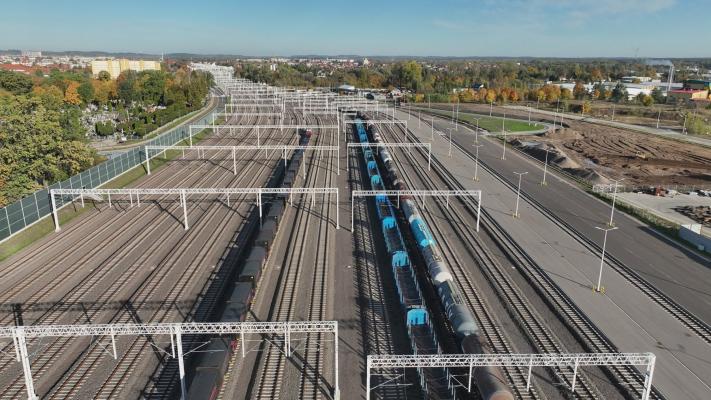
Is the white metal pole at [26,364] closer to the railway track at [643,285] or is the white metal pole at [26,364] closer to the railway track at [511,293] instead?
the railway track at [511,293]

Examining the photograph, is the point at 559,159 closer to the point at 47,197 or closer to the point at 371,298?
the point at 371,298

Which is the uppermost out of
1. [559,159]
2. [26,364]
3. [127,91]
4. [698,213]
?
[127,91]

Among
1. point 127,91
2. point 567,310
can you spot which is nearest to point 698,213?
point 567,310

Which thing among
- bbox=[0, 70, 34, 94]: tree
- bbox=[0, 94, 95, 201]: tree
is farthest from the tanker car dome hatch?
bbox=[0, 70, 34, 94]: tree

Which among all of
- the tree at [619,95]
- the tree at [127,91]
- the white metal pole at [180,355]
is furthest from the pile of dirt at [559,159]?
the tree at [127,91]

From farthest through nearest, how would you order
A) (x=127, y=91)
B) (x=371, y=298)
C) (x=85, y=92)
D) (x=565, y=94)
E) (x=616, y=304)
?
(x=565, y=94)
(x=127, y=91)
(x=85, y=92)
(x=371, y=298)
(x=616, y=304)

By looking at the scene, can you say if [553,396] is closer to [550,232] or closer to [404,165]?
[550,232]
